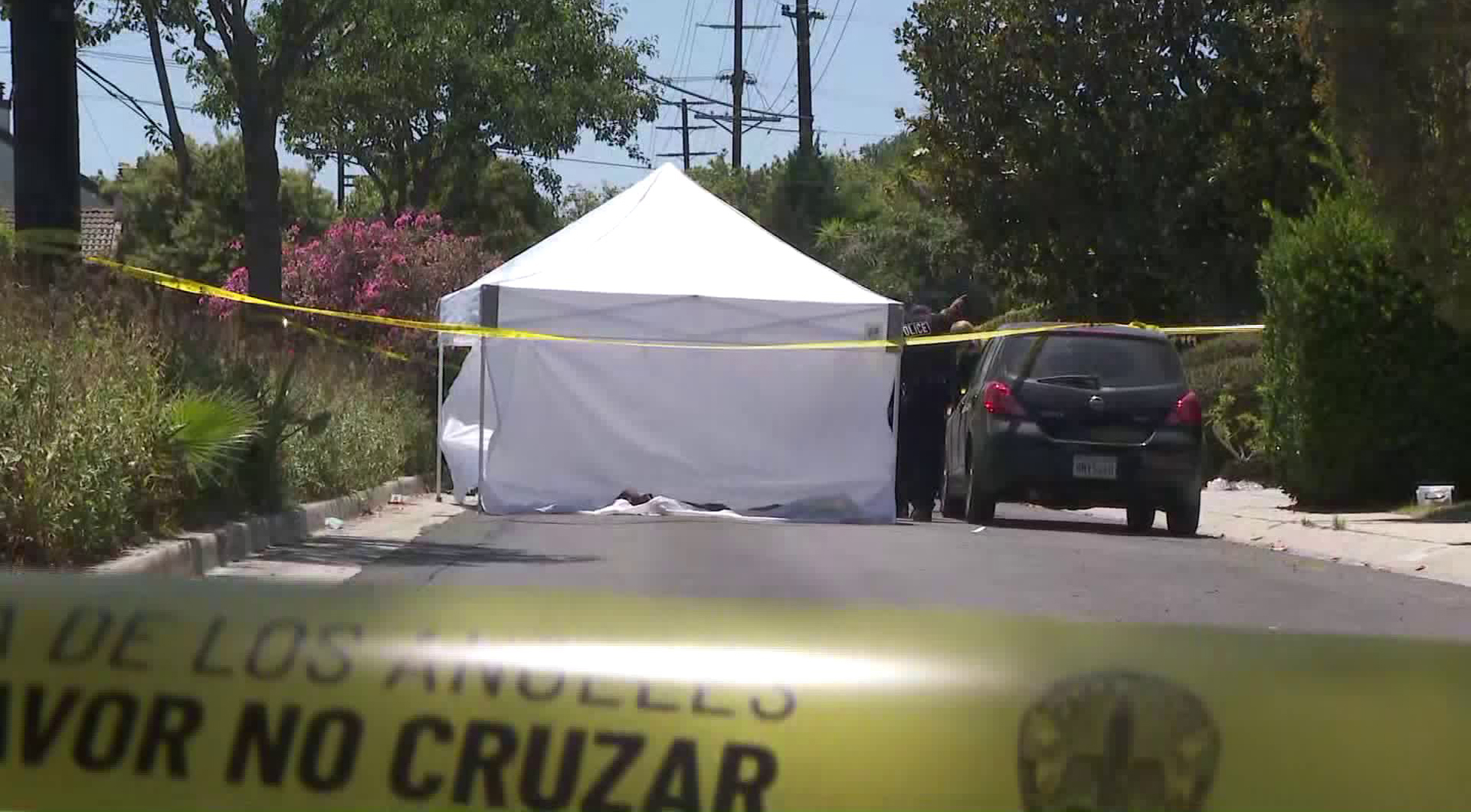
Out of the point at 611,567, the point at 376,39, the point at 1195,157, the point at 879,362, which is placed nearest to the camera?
the point at 611,567

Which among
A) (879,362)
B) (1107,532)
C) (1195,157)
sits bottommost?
(1107,532)

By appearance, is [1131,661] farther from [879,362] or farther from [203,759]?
[879,362]

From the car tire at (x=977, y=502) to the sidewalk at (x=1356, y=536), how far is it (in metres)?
1.83

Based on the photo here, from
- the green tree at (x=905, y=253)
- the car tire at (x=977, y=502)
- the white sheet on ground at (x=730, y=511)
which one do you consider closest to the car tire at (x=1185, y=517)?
the car tire at (x=977, y=502)

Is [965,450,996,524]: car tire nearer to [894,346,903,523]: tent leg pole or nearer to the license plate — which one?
the license plate

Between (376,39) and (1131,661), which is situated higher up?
(376,39)

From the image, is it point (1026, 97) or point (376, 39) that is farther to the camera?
point (1026, 97)

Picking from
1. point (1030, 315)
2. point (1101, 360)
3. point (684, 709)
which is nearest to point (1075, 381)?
point (1101, 360)

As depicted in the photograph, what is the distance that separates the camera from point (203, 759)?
87.3 inches

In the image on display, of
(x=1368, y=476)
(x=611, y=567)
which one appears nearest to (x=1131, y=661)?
(x=611, y=567)

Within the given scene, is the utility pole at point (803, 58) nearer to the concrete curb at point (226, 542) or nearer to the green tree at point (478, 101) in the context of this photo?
the green tree at point (478, 101)

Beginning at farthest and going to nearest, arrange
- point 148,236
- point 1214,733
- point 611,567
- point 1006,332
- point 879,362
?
point 148,236, point 879,362, point 1006,332, point 611,567, point 1214,733

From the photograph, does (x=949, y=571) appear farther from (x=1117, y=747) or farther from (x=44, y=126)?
(x=1117, y=747)

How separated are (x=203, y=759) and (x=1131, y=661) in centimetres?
107
